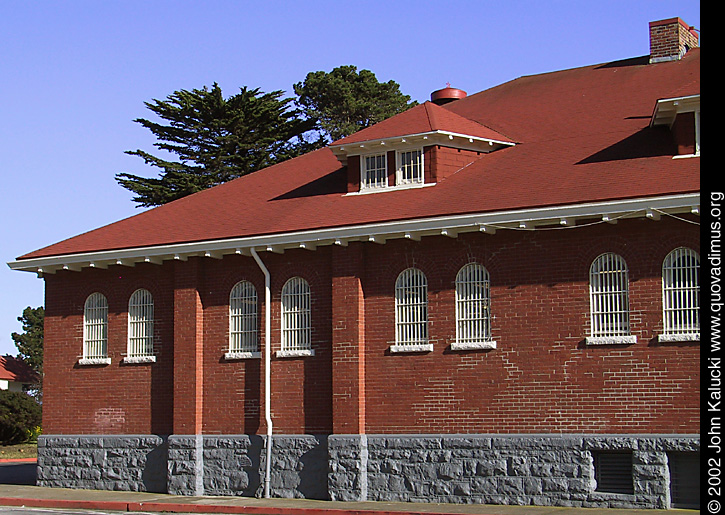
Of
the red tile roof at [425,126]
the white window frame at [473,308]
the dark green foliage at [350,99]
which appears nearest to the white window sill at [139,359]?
the red tile roof at [425,126]

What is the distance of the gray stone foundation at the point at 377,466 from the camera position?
18031 millimetres

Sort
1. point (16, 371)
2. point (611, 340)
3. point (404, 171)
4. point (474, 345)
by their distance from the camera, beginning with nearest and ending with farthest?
point (611, 340), point (474, 345), point (404, 171), point (16, 371)

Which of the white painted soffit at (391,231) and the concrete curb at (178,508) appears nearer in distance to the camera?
the white painted soffit at (391,231)

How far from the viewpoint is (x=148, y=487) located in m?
23.5

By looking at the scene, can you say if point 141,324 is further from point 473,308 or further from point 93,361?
point 473,308

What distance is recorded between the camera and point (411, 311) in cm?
2073

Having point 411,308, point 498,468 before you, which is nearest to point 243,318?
point 411,308

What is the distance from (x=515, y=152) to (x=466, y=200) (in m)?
3.31

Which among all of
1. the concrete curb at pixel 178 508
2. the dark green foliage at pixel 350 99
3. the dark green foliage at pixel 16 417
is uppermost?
the dark green foliage at pixel 350 99

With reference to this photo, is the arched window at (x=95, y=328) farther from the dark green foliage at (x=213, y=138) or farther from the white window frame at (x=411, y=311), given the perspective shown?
the dark green foliage at (x=213, y=138)

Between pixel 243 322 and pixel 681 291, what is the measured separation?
981 cm

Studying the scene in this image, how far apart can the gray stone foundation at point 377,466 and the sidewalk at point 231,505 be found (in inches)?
14.5

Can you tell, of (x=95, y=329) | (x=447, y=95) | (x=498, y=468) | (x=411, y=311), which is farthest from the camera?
(x=447, y=95)

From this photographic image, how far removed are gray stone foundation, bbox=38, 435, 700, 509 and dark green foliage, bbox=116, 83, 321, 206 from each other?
21.5 meters
